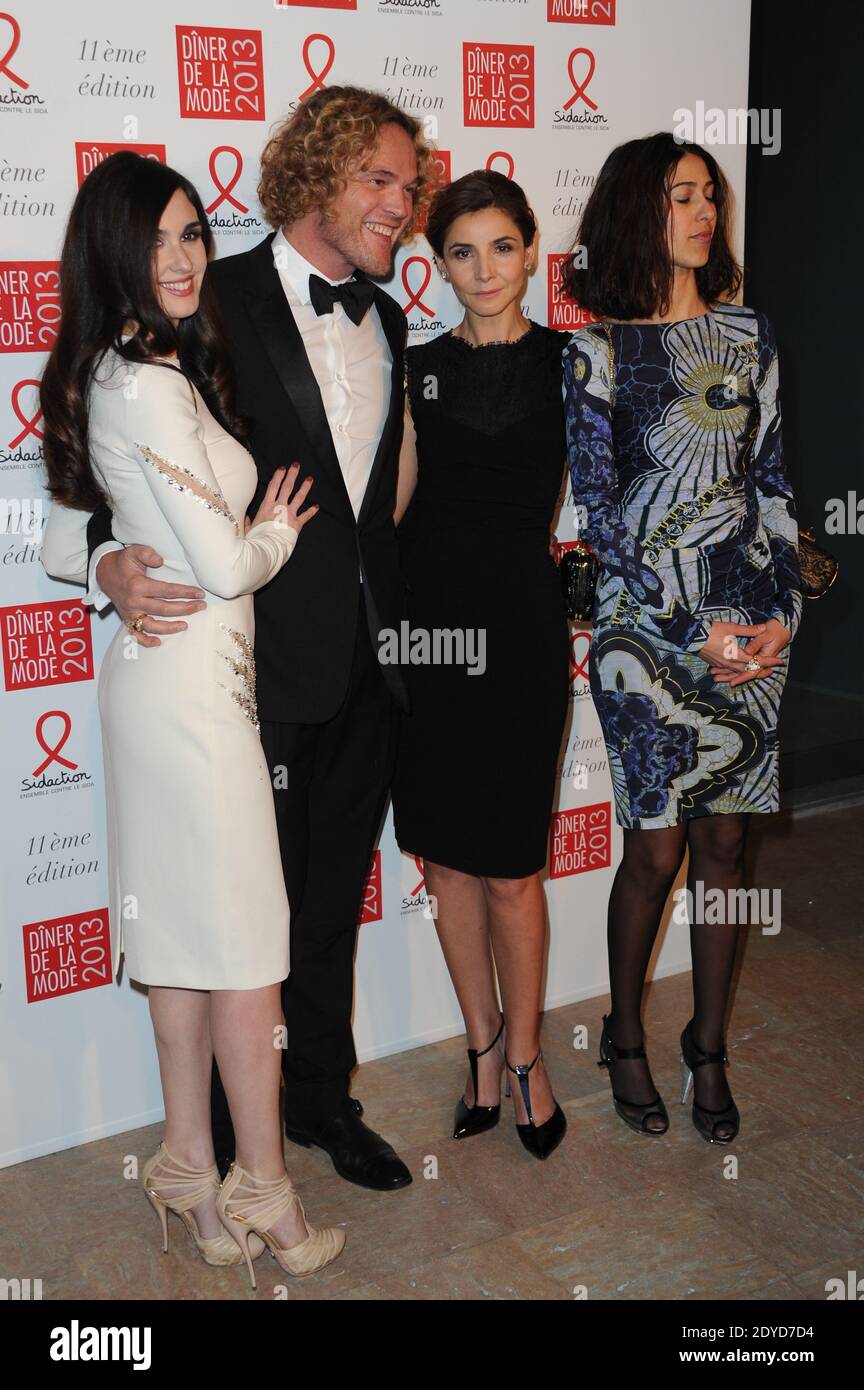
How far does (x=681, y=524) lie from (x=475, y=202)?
74 centimetres

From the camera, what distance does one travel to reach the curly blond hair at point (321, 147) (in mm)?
2480

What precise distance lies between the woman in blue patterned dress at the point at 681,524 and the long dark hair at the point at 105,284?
2.89ft

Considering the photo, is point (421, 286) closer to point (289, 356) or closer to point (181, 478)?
point (289, 356)

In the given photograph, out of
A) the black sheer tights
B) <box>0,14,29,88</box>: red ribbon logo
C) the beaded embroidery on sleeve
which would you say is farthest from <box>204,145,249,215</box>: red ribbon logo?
the black sheer tights

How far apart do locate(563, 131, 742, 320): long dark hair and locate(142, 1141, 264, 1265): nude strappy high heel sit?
184 centimetres

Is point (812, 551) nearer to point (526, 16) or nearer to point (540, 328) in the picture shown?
point (540, 328)

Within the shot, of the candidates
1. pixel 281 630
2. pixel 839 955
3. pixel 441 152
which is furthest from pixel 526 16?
pixel 839 955

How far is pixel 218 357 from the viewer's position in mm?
2344

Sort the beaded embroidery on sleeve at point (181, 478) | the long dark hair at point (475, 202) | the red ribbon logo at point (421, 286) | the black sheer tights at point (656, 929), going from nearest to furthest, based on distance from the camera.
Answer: the beaded embroidery on sleeve at point (181, 478) < the long dark hair at point (475, 202) < the black sheer tights at point (656, 929) < the red ribbon logo at point (421, 286)

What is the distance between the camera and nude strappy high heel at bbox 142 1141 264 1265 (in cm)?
248

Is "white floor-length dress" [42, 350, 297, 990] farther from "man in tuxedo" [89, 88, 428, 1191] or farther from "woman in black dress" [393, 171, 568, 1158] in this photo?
"woman in black dress" [393, 171, 568, 1158]

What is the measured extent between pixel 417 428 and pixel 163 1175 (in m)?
1.51

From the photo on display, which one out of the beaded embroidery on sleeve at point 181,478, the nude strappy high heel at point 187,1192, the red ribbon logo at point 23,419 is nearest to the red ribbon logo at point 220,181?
the red ribbon logo at point 23,419

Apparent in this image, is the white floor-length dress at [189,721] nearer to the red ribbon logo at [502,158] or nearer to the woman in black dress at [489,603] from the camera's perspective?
the woman in black dress at [489,603]
